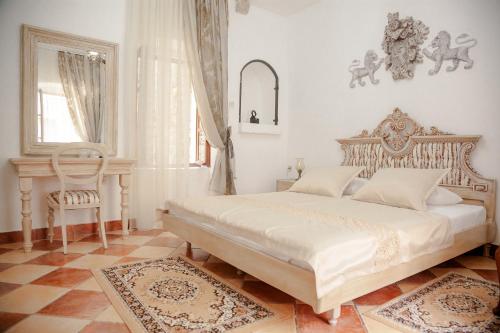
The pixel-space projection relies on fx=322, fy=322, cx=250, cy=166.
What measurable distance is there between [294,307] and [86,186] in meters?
2.81

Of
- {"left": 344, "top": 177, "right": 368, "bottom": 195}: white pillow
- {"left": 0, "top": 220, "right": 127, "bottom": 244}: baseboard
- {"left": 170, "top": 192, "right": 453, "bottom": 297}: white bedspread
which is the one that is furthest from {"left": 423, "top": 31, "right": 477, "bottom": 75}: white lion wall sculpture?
{"left": 0, "top": 220, "right": 127, "bottom": 244}: baseboard

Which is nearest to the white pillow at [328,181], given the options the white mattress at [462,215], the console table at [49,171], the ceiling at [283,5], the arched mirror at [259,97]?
the white mattress at [462,215]

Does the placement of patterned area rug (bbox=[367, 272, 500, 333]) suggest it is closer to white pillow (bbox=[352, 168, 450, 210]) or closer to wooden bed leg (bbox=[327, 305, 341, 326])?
wooden bed leg (bbox=[327, 305, 341, 326])

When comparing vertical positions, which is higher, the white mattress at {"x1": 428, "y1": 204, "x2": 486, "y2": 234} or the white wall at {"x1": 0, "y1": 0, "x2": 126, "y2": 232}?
the white wall at {"x1": 0, "y1": 0, "x2": 126, "y2": 232}

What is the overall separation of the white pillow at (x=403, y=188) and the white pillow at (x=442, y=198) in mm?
136

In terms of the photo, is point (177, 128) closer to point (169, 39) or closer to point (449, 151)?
point (169, 39)

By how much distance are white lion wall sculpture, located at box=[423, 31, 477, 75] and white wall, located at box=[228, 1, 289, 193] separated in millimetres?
2240

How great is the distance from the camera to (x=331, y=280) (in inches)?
64.9

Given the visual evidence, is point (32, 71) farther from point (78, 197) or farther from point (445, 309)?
point (445, 309)

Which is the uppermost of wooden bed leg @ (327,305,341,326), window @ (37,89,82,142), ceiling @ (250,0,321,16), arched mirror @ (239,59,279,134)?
ceiling @ (250,0,321,16)

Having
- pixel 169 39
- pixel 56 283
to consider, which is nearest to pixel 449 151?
pixel 169 39

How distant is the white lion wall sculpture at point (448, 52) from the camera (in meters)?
3.10

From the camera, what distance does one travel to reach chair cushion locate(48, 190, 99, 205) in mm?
3034

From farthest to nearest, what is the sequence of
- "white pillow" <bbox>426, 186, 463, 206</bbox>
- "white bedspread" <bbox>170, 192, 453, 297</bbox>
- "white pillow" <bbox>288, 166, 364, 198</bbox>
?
"white pillow" <bbox>288, 166, 364, 198</bbox> → "white pillow" <bbox>426, 186, 463, 206</bbox> → "white bedspread" <bbox>170, 192, 453, 297</bbox>
